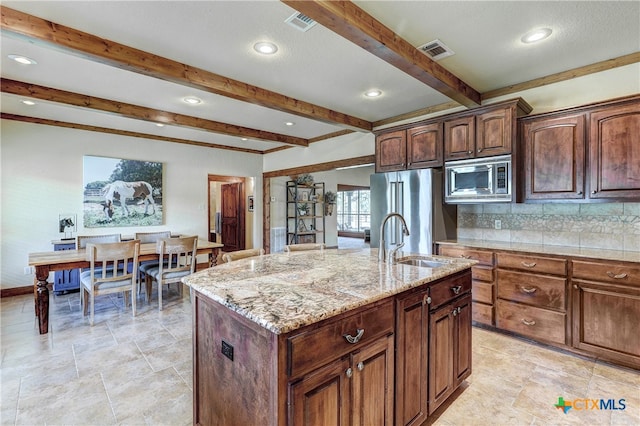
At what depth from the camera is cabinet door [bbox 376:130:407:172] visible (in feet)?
12.5

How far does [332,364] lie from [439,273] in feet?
2.97

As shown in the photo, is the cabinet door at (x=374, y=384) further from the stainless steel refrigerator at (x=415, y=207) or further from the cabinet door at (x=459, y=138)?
the cabinet door at (x=459, y=138)

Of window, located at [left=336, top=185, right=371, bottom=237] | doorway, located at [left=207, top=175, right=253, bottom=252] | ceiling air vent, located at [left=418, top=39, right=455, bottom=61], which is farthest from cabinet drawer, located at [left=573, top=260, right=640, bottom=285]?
window, located at [left=336, top=185, right=371, bottom=237]

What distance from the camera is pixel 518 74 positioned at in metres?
3.07

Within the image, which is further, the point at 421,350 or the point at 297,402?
the point at 421,350

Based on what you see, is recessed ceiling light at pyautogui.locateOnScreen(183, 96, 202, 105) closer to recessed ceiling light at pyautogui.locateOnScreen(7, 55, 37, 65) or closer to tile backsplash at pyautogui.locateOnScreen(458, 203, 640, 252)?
recessed ceiling light at pyautogui.locateOnScreen(7, 55, 37, 65)

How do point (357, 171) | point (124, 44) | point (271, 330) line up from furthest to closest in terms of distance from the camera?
point (357, 171) < point (124, 44) < point (271, 330)

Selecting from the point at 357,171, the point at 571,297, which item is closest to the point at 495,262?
the point at 571,297

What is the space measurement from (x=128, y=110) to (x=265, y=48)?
238 cm

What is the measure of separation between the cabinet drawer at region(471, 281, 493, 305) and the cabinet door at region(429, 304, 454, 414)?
1.34 metres

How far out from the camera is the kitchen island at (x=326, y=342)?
1.14 meters

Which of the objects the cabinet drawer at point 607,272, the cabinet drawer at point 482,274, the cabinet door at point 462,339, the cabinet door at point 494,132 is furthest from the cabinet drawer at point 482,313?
the cabinet door at point 494,132

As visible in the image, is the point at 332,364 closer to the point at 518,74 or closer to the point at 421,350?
the point at 421,350

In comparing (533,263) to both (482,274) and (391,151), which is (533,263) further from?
(391,151)
